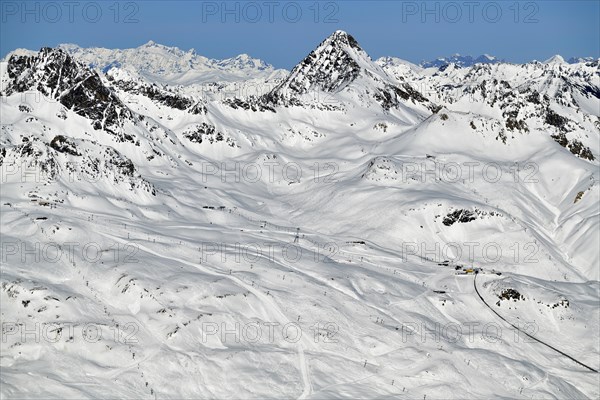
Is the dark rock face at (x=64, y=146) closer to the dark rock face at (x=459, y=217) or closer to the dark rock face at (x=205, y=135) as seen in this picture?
the dark rock face at (x=205, y=135)

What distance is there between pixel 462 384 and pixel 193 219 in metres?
38.7

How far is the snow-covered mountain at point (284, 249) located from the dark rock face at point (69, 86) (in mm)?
353

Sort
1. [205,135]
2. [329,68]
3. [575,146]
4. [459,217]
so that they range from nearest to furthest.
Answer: [459,217] < [575,146] < [205,135] < [329,68]

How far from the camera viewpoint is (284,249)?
61.6 m

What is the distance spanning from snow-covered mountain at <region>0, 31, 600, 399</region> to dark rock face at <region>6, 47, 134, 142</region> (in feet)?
1.16

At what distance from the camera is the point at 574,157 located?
10244 cm

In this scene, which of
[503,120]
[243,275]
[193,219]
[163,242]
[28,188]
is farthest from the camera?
[503,120]

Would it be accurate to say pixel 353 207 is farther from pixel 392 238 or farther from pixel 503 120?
pixel 503 120

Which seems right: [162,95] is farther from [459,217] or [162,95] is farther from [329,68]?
[459,217]

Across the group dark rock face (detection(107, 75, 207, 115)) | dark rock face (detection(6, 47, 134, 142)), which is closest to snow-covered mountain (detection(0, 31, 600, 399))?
dark rock face (detection(6, 47, 134, 142))

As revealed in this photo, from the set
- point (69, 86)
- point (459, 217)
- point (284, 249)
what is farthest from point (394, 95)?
point (284, 249)

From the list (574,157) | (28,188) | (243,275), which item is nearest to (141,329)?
(243,275)

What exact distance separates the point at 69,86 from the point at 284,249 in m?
58.5

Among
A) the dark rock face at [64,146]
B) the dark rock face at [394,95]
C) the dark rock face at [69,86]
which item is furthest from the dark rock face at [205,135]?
the dark rock face at [394,95]
